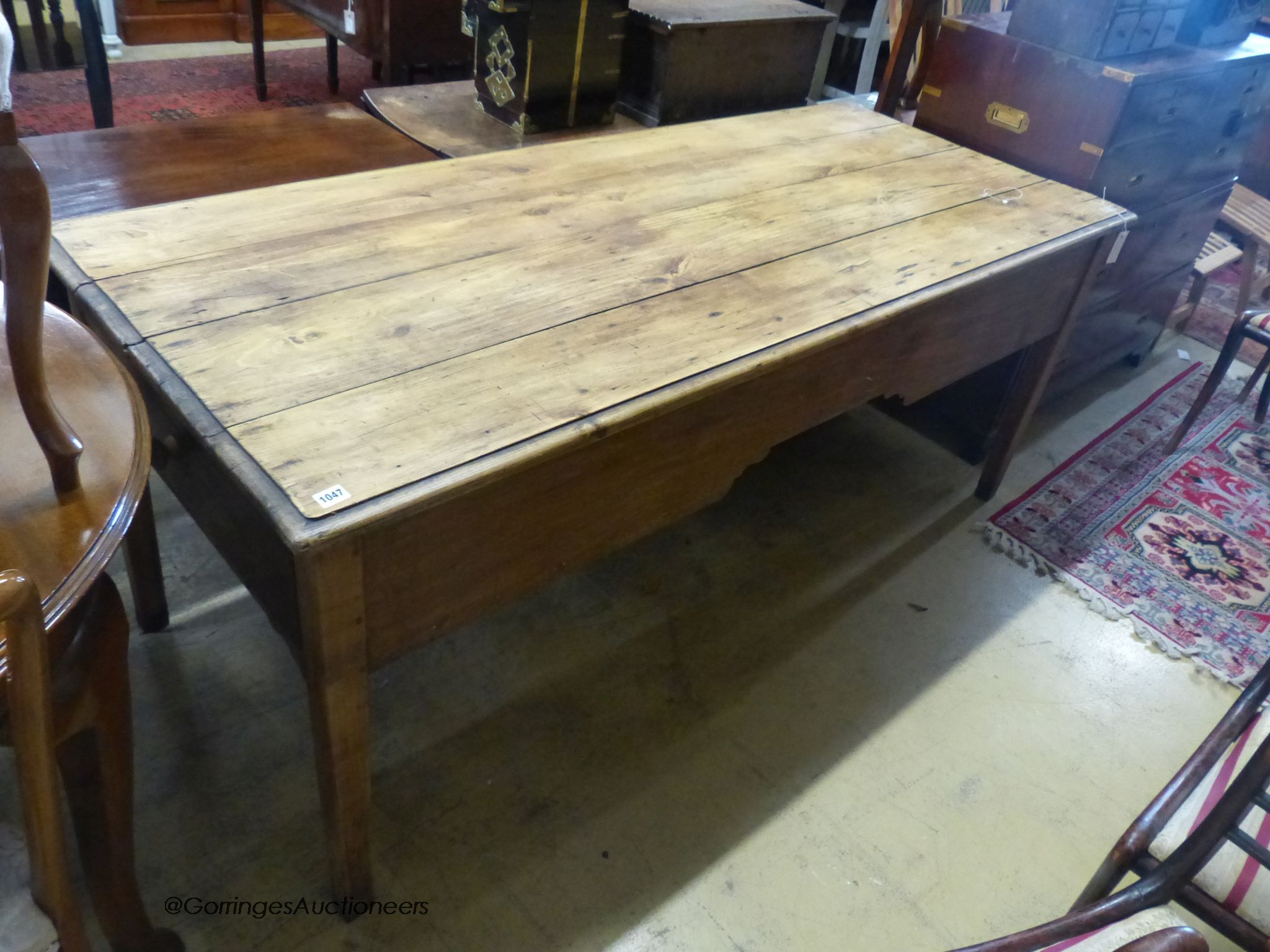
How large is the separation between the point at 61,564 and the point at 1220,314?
10.7ft

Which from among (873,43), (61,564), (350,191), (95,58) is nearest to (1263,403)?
(873,43)

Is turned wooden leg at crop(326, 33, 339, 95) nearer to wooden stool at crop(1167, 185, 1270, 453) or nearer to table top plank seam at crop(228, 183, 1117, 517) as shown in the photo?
table top plank seam at crop(228, 183, 1117, 517)

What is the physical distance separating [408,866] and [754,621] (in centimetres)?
71

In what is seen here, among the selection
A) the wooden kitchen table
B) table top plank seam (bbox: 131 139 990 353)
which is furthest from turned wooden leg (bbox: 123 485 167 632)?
table top plank seam (bbox: 131 139 990 353)

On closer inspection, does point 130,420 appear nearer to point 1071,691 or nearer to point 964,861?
point 964,861

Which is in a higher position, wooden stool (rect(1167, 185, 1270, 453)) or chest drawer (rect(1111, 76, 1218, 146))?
chest drawer (rect(1111, 76, 1218, 146))

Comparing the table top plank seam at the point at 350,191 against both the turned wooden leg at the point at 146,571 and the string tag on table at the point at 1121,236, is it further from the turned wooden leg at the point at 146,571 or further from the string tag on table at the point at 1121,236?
the string tag on table at the point at 1121,236

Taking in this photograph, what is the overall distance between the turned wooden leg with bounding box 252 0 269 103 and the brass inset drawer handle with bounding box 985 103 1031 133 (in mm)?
2395

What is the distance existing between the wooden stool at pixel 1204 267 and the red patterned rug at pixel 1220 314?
0.17 ft

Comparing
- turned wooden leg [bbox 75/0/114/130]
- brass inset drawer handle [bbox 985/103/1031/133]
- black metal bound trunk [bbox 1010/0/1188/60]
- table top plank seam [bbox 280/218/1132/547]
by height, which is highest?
black metal bound trunk [bbox 1010/0/1188/60]

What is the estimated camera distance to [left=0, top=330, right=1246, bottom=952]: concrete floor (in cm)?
118

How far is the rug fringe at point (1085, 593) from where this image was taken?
1.69 meters

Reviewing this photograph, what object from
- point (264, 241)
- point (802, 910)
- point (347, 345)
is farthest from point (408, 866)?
point (264, 241)

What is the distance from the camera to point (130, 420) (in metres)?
0.77
